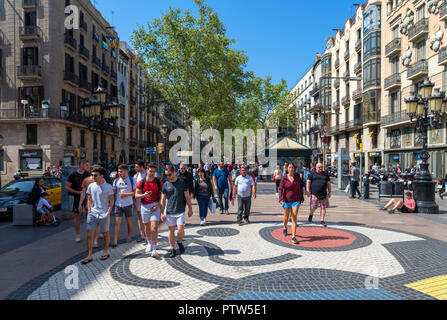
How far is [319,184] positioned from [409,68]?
24.6 metres

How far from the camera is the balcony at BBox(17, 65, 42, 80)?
1023 inches

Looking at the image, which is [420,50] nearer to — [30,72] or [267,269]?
[267,269]

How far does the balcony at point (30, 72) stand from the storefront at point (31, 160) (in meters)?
6.65

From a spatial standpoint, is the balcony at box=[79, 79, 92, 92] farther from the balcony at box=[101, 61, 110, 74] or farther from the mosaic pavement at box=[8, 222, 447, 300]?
the mosaic pavement at box=[8, 222, 447, 300]

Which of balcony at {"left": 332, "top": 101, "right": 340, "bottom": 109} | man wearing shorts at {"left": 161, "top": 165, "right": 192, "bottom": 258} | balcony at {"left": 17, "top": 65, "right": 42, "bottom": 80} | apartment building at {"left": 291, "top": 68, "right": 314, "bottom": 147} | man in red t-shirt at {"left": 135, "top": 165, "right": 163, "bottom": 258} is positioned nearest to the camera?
man wearing shorts at {"left": 161, "top": 165, "right": 192, "bottom": 258}

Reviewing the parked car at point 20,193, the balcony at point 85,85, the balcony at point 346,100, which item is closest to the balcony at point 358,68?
the balcony at point 346,100

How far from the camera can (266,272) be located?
4688mm

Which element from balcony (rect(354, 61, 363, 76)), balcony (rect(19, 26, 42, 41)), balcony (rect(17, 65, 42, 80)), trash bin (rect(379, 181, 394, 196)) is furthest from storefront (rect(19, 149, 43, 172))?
balcony (rect(354, 61, 363, 76))

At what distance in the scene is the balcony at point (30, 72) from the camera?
85.3 feet

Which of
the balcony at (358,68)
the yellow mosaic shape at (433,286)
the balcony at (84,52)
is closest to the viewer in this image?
the yellow mosaic shape at (433,286)

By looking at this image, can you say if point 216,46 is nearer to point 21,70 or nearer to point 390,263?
point 21,70

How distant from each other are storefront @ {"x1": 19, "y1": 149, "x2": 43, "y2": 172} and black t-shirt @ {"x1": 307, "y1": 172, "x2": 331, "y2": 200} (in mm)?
26797

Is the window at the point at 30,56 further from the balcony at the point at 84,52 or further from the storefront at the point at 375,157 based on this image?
the storefront at the point at 375,157
